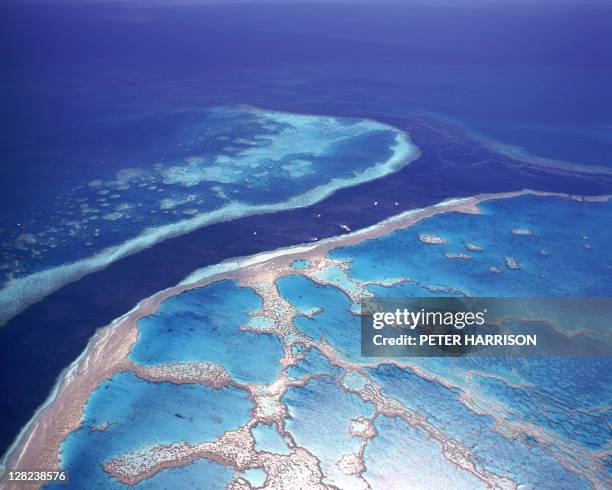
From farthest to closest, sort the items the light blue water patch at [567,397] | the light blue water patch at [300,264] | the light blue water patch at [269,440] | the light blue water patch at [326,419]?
the light blue water patch at [300,264]
the light blue water patch at [567,397]
the light blue water patch at [269,440]
the light blue water patch at [326,419]

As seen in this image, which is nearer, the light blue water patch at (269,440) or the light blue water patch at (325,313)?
the light blue water patch at (269,440)

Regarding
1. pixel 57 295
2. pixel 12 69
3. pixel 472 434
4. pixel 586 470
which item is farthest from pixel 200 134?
pixel 586 470

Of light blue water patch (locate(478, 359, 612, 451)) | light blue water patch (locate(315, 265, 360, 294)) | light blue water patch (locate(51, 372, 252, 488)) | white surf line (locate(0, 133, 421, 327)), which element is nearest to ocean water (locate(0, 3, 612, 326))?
white surf line (locate(0, 133, 421, 327))

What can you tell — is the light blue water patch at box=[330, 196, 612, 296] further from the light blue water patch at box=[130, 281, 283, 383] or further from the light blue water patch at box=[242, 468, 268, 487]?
the light blue water patch at box=[242, 468, 268, 487]

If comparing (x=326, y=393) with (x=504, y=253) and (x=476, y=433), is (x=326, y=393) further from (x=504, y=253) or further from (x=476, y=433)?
(x=504, y=253)

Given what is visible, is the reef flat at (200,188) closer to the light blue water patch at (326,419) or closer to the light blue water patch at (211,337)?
the light blue water patch at (211,337)

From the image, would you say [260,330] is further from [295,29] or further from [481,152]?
[295,29]

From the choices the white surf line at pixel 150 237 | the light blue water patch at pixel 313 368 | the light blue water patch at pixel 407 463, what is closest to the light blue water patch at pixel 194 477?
the light blue water patch at pixel 313 368
